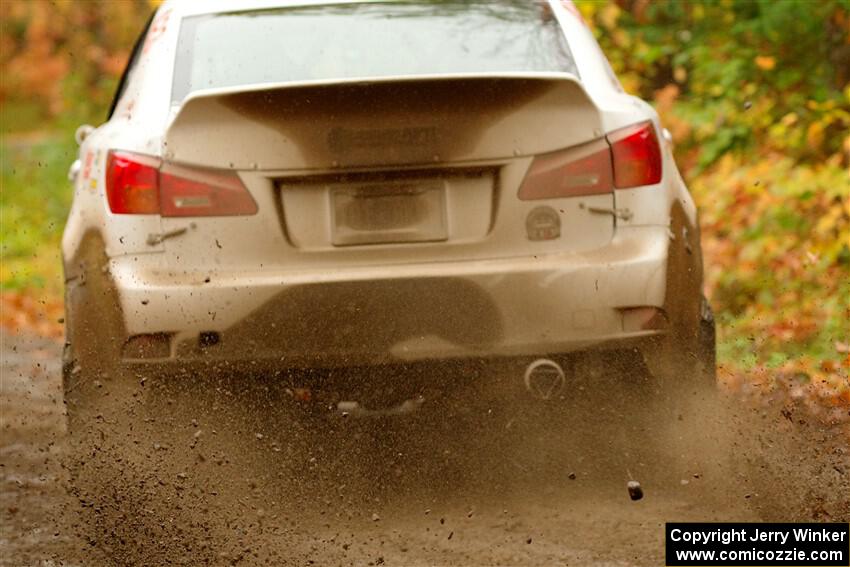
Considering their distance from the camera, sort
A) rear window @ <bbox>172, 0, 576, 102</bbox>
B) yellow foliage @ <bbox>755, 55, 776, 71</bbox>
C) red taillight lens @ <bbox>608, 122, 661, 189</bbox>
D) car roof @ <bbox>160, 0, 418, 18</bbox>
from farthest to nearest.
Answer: yellow foliage @ <bbox>755, 55, 776, 71</bbox>
car roof @ <bbox>160, 0, 418, 18</bbox>
rear window @ <bbox>172, 0, 576, 102</bbox>
red taillight lens @ <bbox>608, 122, 661, 189</bbox>

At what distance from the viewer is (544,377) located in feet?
16.0

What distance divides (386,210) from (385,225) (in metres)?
0.05

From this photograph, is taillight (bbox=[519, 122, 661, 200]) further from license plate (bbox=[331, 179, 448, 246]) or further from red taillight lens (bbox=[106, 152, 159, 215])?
red taillight lens (bbox=[106, 152, 159, 215])

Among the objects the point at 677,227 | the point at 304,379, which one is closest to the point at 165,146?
the point at 304,379

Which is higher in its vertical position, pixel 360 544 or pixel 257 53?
pixel 257 53

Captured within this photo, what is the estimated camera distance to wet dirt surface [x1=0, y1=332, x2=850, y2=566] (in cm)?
466

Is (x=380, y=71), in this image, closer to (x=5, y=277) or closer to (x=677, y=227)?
(x=677, y=227)

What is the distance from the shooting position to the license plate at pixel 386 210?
4738 millimetres

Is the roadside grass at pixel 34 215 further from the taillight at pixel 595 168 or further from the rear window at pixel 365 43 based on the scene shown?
the taillight at pixel 595 168

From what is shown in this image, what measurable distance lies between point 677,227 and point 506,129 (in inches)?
27.7

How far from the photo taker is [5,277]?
576 inches

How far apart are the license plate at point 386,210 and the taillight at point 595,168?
0.29m

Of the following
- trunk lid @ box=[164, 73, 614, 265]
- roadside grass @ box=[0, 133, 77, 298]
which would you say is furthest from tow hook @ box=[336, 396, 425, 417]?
roadside grass @ box=[0, 133, 77, 298]

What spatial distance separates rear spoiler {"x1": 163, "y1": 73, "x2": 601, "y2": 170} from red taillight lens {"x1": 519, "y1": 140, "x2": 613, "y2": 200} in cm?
11
